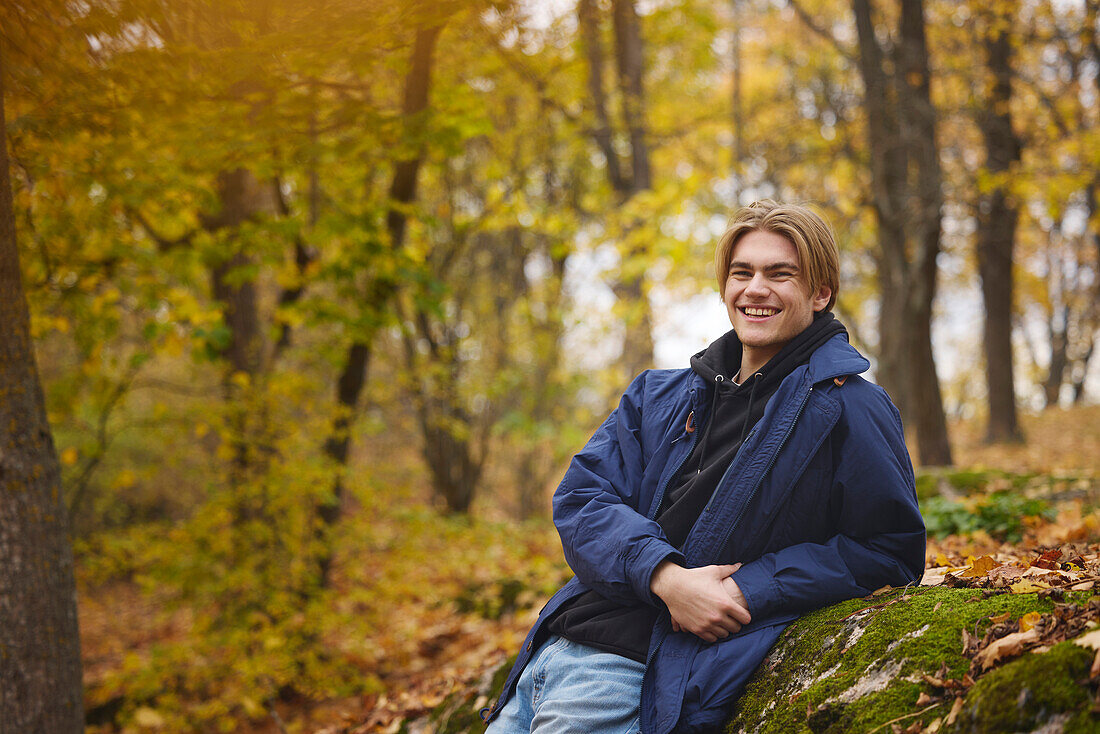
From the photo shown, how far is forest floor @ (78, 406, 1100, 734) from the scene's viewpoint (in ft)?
13.0

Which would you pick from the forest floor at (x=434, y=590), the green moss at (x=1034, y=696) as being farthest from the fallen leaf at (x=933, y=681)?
the forest floor at (x=434, y=590)

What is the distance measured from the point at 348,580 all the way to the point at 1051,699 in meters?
6.36

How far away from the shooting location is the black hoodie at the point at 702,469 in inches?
90.0

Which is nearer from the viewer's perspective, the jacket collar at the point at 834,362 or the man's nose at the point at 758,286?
the jacket collar at the point at 834,362

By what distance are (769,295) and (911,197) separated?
797 centimetres

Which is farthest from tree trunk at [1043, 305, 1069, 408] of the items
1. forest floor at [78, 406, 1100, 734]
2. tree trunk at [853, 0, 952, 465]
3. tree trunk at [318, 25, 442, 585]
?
tree trunk at [318, 25, 442, 585]

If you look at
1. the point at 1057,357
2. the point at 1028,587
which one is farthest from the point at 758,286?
the point at 1057,357

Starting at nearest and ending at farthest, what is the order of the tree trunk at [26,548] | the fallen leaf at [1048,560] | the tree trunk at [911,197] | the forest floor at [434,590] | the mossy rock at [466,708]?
1. the fallen leaf at [1048,560]
2. the tree trunk at [26,548]
3. the mossy rock at [466,708]
4. the forest floor at [434,590]
5. the tree trunk at [911,197]

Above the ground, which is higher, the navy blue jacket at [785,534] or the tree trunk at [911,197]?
the tree trunk at [911,197]

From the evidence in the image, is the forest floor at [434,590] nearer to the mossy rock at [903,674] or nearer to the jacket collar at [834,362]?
the mossy rock at [903,674]

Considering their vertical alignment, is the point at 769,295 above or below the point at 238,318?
below

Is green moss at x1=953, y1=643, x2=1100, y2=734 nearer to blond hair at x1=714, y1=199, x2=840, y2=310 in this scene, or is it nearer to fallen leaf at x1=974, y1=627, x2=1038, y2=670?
fallen leaf at x1=974, y1=627, x2=1038, y2=670

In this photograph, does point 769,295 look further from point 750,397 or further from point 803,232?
point 750,397

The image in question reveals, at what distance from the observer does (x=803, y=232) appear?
2430mm
